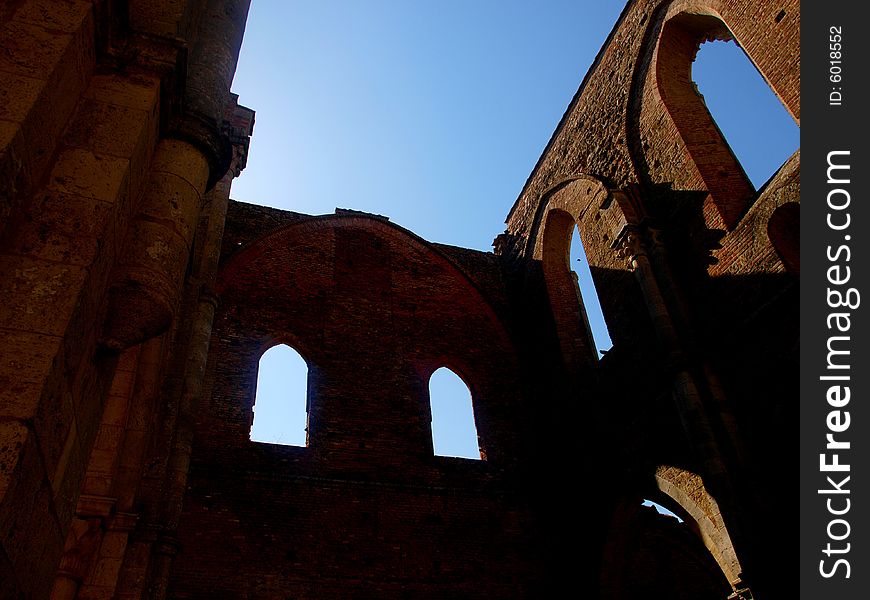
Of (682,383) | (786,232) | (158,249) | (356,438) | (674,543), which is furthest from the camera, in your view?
(674,543)

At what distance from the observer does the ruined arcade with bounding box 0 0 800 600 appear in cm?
255

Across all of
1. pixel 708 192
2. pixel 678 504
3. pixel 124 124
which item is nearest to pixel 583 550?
pixel 678 504

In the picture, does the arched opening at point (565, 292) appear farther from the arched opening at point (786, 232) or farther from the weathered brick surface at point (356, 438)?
the arched opening at point (786, 232)

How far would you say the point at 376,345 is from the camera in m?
11.3

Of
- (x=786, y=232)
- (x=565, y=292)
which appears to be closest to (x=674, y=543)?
(x=565, y=292)

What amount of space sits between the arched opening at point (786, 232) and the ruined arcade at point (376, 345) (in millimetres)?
38

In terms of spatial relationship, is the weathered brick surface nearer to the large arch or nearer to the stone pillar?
the large arch

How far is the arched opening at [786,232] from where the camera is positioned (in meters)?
7.04

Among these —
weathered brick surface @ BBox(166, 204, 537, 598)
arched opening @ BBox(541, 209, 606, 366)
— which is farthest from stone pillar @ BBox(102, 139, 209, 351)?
arched opening @ BBox(541, 209, 606, 366)

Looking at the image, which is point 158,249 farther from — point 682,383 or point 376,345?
Result: point 376,345

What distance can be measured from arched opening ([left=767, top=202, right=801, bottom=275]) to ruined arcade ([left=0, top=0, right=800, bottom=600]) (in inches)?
1.5

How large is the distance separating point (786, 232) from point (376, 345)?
20.8ft

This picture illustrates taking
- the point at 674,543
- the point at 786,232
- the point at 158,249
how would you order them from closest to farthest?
1. the point at 158,249
2. the point at 786,232
3. the point at 674,543
